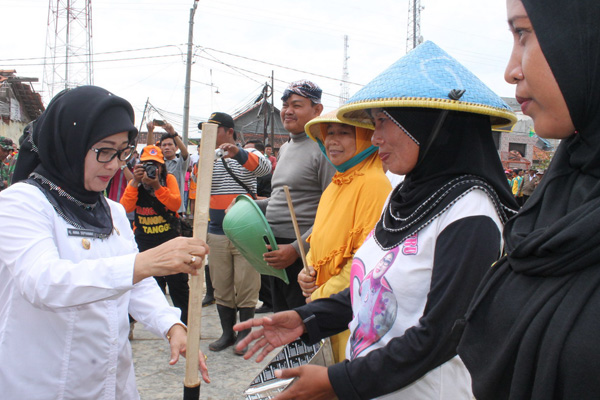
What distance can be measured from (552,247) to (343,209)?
1.63 meters

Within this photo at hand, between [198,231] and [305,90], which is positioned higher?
[305,90]

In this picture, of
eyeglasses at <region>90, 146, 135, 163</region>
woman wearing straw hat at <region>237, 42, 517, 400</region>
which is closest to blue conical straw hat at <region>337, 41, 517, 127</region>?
woman wearing straw hat at <region>237, 42, 517, 400</region>

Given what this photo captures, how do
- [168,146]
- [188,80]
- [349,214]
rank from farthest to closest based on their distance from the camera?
[188,80]
[168,146]
[349,214]

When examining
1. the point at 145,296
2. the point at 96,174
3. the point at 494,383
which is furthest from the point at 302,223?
the point at 494,383

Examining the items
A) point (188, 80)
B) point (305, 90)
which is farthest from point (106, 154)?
point (188, 80)

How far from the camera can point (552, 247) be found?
774 mm

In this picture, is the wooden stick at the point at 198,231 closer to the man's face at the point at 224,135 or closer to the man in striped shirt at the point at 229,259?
the man in striped shirt at the point at 229,259

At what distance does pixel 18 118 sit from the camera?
73.9 ft

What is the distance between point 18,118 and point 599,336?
2650 cm

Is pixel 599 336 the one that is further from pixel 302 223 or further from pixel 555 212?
pixel 302 223

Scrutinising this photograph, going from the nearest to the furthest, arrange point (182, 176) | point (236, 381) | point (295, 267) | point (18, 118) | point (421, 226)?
point (421, 226) < point (295, 267) < point (236, 381) < point (182, 176) < point (18, 118)

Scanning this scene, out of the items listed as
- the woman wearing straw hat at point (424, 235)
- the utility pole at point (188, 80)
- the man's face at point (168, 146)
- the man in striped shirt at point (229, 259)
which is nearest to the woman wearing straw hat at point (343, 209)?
the woman wearing straw hat at point (424, 235)

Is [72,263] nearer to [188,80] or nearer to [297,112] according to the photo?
[297,112]

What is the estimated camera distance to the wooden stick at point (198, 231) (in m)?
1.47
